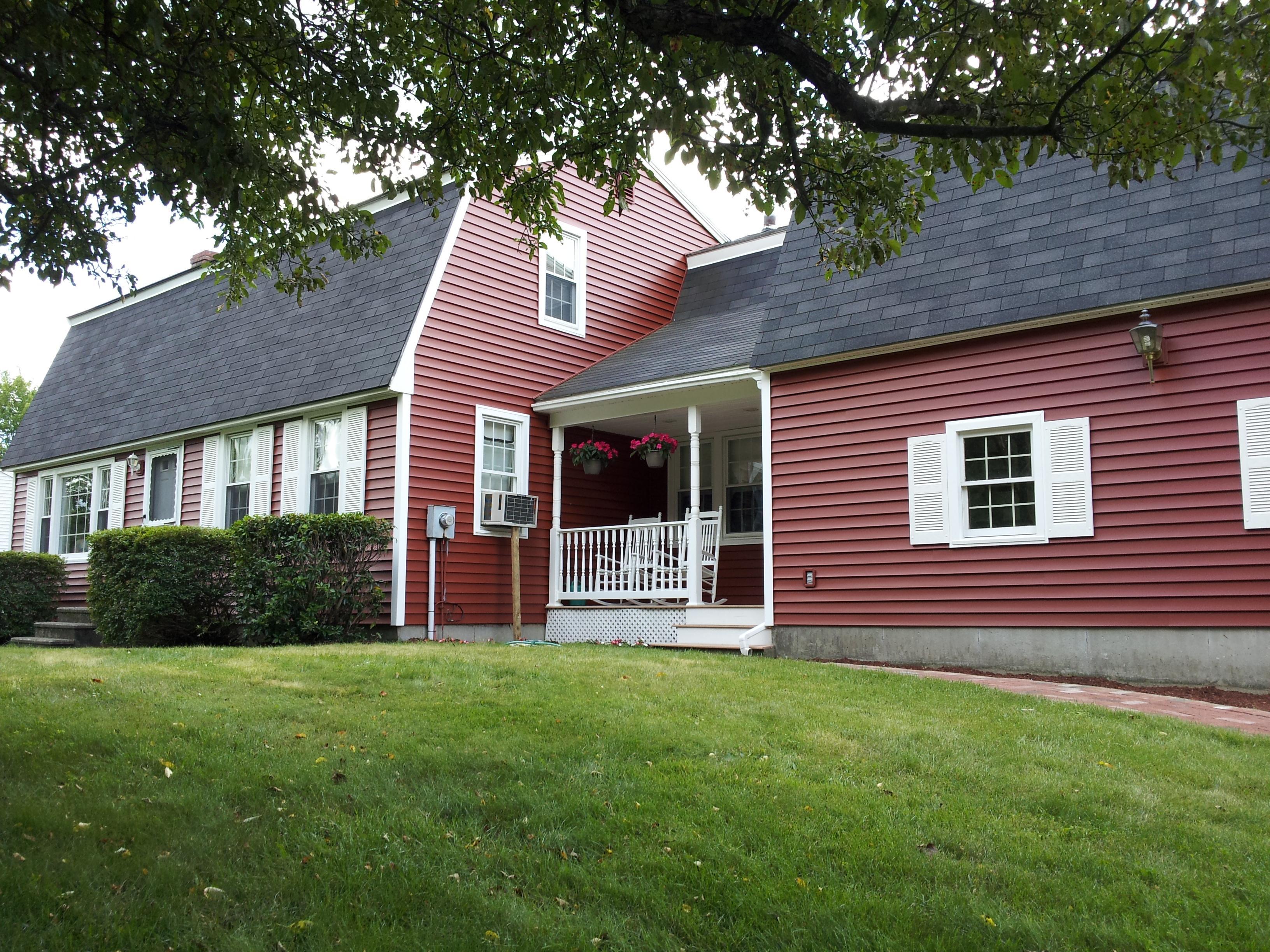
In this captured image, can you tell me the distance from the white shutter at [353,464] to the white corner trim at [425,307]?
0.85 meters

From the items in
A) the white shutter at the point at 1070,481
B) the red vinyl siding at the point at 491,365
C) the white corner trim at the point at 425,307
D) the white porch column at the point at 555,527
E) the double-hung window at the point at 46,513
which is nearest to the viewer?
the white shutter at the point at 1070,481

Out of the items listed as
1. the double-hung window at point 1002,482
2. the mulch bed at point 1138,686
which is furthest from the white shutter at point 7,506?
the double-hung window at point 1002,482

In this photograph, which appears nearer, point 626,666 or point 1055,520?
point 626,666

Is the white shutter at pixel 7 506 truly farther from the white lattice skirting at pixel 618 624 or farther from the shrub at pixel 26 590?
the white lattice skirting at pixel 618 624

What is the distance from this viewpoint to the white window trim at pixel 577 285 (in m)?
14.6

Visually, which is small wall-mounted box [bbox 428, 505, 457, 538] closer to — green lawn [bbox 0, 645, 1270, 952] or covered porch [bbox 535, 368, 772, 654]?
covered porch [bbox 535, 368, 772, 654]

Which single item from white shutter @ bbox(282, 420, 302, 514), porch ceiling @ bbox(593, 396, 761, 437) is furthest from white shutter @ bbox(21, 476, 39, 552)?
porch ceiling @ bbox(593, 396, 761, 437)

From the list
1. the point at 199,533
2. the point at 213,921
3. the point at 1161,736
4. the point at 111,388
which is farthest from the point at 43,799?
the point at 111,388

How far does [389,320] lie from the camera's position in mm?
13312

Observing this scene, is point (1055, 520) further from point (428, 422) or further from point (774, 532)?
point (428, 422)

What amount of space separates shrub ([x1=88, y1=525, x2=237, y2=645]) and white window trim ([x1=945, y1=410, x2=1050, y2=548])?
8085mm

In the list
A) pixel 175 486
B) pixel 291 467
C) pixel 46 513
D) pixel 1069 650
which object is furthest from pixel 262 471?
pixel 1069 650

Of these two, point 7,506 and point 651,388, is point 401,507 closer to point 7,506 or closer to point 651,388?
point 651,388

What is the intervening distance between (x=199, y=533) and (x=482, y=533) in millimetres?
3382
